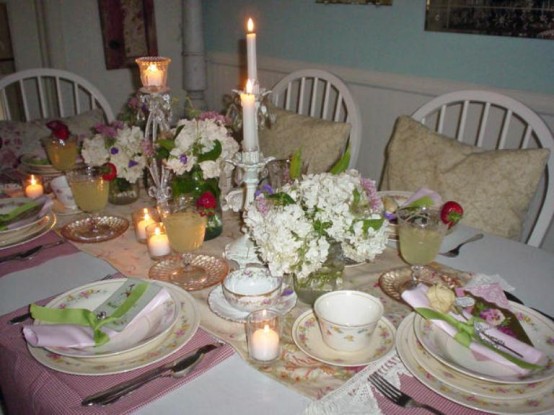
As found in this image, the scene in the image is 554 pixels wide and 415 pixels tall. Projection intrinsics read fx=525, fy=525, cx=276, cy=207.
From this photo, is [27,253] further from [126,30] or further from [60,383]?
[126,30]

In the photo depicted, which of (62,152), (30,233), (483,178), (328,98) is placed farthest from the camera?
(328,98)

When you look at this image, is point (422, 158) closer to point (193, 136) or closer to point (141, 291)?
point (193, 136)

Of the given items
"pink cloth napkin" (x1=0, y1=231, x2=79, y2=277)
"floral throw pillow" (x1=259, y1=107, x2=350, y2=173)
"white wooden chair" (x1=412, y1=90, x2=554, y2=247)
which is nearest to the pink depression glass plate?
"pink cloth napkin" (x1=0, y1=231, x2=79, y2=277)

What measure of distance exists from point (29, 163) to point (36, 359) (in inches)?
42.6

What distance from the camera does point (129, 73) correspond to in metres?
3.27

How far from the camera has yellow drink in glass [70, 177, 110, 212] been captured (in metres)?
1.35

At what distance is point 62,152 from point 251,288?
0.94 m

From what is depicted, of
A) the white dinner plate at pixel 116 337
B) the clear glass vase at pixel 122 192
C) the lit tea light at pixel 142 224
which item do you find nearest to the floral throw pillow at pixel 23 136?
the clear glass vase at pixel 122 192

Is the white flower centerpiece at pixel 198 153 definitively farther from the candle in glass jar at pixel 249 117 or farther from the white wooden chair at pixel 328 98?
the white wooden chair at pixel 328 98

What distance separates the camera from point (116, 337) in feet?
3.11

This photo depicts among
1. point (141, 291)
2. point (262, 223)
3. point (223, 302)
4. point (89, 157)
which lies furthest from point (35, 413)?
point (89, 157)

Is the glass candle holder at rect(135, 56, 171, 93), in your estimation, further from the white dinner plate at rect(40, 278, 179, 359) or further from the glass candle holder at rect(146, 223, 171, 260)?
the white dinner plate at rect(40, 278, 179, 359)

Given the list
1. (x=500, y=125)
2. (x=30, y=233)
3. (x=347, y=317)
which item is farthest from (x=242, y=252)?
(x=500, y=125)

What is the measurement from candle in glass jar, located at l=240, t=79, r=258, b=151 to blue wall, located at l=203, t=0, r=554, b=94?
1.35 metres
